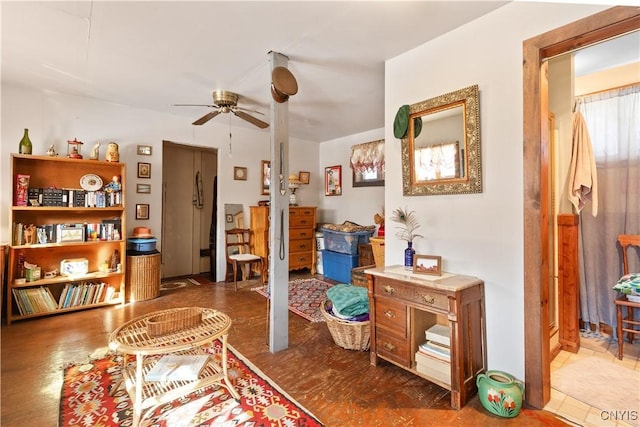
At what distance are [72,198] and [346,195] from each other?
4079 millimetres

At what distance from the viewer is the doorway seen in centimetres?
522

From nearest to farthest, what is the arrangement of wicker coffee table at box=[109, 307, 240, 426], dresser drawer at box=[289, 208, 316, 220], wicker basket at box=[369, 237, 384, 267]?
wicker coffee table at box=[109, 307, 240, 426]
wicker basket at box=[369, 237, 384, 267]
dresser drawer at box=[289, 208, 316, 220]

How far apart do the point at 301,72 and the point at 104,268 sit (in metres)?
3.34

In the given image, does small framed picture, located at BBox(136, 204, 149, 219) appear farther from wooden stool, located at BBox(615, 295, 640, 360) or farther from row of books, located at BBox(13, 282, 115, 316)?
wooden stool, located at BBox(615, 295, 640, 360)

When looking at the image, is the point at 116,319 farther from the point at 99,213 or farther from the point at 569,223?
the point at 569,223

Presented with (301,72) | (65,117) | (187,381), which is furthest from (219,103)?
(187,381)

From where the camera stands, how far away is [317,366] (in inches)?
87.1

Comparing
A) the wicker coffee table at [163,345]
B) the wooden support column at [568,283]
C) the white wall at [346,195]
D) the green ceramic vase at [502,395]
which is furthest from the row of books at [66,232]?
the wooden support column at [568,283]

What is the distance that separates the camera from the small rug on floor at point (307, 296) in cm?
332

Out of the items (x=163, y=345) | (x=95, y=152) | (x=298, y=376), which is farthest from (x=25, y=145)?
(x=298, y=376)

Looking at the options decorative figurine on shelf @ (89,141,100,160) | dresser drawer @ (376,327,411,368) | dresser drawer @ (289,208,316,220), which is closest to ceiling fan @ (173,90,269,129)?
decorative figurine on shelf @ (89,141,100,160)

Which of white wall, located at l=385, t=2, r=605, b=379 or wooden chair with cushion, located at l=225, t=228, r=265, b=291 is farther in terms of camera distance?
wooden chair with cushion, located at l=225, t=228, r=265, b=291

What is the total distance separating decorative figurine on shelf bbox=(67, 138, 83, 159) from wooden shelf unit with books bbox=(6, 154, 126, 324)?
96 mm

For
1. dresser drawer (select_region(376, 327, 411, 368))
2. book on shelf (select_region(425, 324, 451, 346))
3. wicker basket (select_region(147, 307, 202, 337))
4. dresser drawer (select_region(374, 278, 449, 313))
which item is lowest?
dresser drawer (select_region(376, 327, 411, 368))
